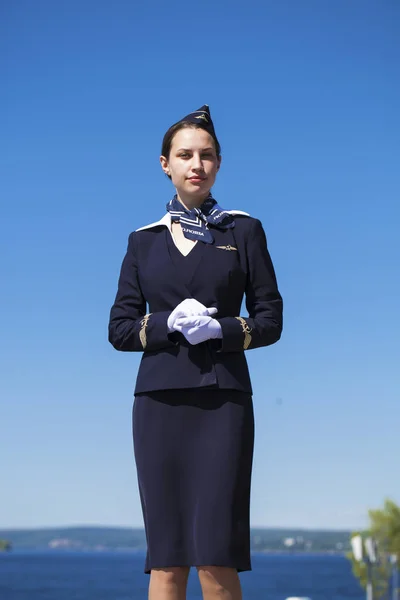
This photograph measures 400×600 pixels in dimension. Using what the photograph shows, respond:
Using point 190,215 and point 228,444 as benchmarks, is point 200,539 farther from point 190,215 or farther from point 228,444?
point 190,215

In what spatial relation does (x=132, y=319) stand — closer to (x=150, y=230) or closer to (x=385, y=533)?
(x=150, y=230)

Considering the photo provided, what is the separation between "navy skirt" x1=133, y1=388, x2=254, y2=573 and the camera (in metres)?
4.14

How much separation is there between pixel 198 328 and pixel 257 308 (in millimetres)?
403

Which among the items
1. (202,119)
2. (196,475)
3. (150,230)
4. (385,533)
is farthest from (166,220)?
(385,533)

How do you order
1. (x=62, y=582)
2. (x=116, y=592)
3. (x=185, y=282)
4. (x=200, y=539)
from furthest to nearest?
(x=62, y=582) → (x=116, y=592) → (x=185, y=282) → (x=200, y=539)

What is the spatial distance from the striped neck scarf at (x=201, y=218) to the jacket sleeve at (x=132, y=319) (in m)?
0.26

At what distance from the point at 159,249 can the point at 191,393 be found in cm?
71

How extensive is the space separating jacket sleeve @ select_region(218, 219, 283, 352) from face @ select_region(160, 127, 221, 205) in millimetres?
298

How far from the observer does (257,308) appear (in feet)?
14.6

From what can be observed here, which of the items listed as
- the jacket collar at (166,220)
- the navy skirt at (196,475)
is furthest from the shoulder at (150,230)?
the navy skirt at (196,475)

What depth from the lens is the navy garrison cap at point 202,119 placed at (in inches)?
181

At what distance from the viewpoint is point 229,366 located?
428 cm

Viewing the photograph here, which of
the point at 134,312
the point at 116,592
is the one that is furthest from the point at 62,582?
the point at 134,312

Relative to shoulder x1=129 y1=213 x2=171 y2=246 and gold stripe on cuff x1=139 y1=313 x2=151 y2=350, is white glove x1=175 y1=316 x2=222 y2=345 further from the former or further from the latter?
shoulder x1=129 y1=213 x2=171 y2=246
